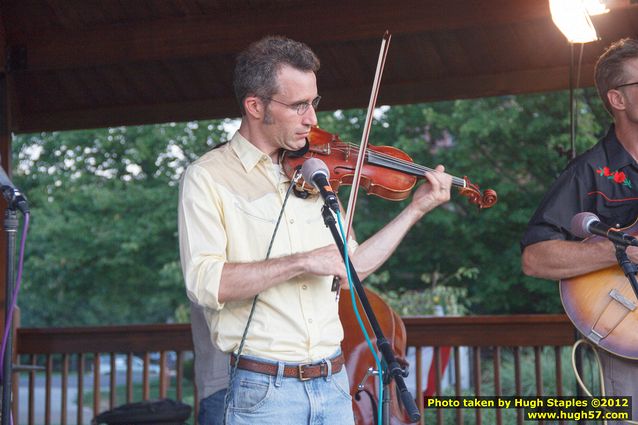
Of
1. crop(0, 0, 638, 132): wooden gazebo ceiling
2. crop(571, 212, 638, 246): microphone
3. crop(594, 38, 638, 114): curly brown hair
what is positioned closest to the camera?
crop(571, 212, 638, 246): microphone

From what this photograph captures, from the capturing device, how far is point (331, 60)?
5.19 metres

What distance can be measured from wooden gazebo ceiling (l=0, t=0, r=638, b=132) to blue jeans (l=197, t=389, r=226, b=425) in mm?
1871

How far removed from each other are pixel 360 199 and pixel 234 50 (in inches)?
349

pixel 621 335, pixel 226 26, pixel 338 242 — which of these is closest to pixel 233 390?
pixel 338 242

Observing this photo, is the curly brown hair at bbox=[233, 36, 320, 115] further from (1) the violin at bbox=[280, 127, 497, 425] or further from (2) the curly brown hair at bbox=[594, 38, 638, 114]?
(2) the curly brown hair at bbox=[594, 38, 638, 114]

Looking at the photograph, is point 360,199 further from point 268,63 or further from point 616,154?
point 268,63

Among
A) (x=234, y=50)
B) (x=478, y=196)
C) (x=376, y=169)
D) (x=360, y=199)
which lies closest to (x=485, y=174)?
(x=360, y=199)

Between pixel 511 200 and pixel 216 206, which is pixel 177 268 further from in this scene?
pixel 216 206

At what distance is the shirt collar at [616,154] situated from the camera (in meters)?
3.10

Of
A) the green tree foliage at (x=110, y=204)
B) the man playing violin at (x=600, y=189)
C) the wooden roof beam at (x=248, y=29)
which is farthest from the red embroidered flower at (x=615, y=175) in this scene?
the green tree foliage at (x=110, y=204)

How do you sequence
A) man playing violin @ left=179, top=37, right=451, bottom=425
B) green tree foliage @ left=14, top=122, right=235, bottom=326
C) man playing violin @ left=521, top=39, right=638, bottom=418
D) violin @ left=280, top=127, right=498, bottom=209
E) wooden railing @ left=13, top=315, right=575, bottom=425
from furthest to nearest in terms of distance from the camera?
green tree foliage @ left=14, top=122, right=235, bottom=326 < wooden railing @ left=13, top=315, right=575, bottom=425 < man playing violin @ left=521, top=39, right=638, bottom=418 < violin @ left=280, top=127, right=498, bottom=209 < man playing violin @ left=179, top=37, right=451, bottom=425

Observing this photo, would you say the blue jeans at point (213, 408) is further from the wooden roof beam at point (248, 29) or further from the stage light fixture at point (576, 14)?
the stage light fixture at point (576, 14)

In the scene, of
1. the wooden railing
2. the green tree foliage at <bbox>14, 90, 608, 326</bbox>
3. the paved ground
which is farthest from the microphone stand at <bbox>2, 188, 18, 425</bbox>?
the green tree foliage at <bbox>14, 90, 608, 326</bbox>

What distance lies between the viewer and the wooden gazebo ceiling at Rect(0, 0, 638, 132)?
4473 mm
